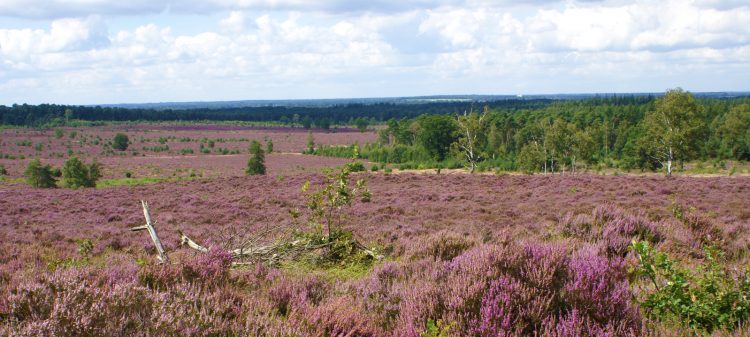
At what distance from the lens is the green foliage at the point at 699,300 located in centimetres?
342

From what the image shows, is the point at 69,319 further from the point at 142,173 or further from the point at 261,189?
the point at 142,173

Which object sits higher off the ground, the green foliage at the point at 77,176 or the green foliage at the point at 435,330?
the green foliage at the point at 435,330

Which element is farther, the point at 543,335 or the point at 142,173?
the point at 142,173

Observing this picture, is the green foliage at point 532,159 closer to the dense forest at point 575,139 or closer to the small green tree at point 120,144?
the dense forest at point 575,139

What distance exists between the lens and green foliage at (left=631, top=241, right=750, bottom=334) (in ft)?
11.2

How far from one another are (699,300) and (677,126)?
60.9 meters

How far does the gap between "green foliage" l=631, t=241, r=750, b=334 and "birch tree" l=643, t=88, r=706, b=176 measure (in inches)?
2238

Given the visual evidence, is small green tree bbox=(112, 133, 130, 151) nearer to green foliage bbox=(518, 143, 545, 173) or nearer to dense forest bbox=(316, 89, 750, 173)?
dense forest bbox=(316, 89, 750, 173)

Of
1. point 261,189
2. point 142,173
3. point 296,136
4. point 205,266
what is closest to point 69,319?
point 205,266

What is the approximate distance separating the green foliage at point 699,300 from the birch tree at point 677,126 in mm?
56842

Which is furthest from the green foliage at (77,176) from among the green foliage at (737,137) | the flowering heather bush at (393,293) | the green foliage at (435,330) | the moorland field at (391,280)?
the green foliage at (737,137)

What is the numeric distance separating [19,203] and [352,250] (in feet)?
88.2

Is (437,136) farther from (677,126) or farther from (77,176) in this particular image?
(77,176)

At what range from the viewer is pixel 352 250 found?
7.52m
